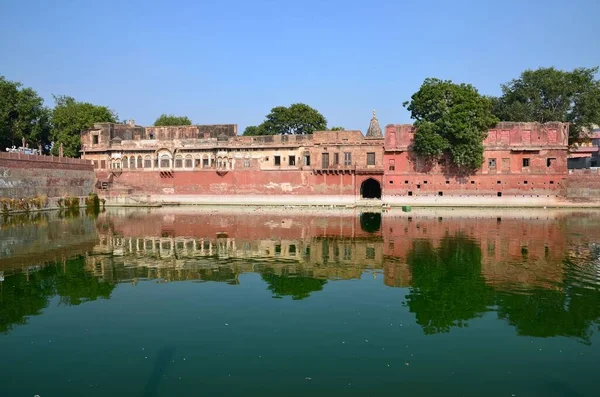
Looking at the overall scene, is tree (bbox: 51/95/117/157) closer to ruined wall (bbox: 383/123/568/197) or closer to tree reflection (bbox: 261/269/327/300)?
ruined wall (bbox: 383/123/568/197)

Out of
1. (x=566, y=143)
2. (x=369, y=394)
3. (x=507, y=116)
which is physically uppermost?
(x=507, y=116)

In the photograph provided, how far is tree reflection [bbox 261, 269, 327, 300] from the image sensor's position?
12366 millimetres

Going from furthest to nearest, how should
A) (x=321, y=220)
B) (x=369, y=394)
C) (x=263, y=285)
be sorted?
(x=321, y=220), (x=263, y=285), (x=369, y=394)

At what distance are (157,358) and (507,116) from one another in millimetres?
47733

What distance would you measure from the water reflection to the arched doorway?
20.8 m

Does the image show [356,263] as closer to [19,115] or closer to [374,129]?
[374,129]

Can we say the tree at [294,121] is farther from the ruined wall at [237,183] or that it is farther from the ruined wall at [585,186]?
the ruined wall at [585,186]

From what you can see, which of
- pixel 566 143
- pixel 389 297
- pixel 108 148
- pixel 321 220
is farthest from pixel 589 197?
pixel 108 148

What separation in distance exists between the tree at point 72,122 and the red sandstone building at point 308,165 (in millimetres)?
4434

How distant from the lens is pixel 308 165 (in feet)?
153

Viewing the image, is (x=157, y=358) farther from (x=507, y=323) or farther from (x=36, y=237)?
(x=36, y=237)

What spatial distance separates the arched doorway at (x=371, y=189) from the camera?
49.7 m

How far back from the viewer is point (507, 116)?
48.5m

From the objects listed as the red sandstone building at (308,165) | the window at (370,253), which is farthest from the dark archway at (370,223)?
the red sandstone building at (308,165)
